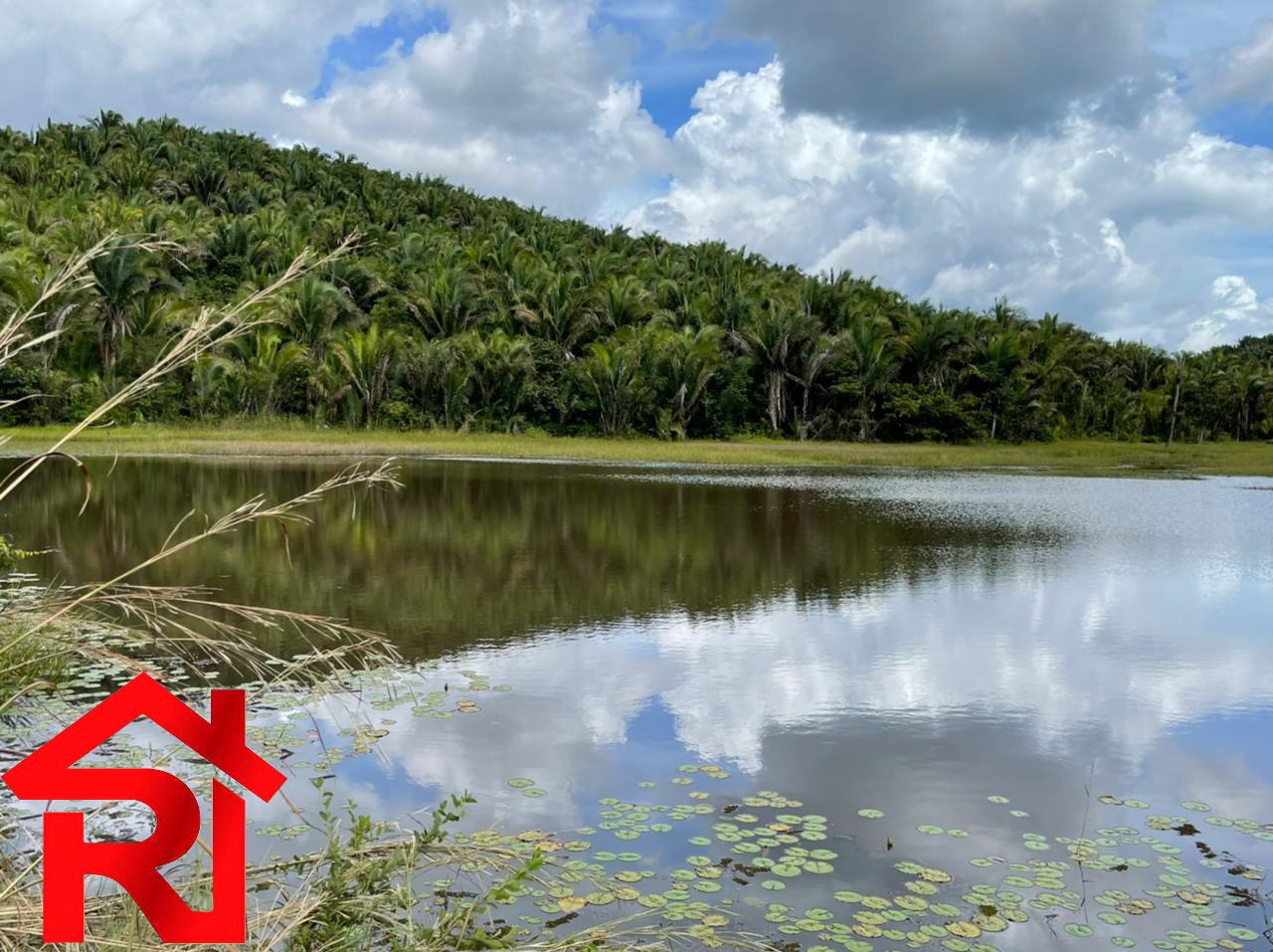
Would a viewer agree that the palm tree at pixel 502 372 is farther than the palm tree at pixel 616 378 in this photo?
Yes

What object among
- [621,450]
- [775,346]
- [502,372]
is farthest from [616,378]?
[775,346]

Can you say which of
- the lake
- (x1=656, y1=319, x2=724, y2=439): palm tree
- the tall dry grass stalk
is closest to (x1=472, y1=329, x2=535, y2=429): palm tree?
(x1=656, y1=319, x2=724, y2=439): palm tree

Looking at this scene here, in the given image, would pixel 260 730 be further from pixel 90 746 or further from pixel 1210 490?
pixel 1210 490

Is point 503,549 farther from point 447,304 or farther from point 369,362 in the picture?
point 447,304

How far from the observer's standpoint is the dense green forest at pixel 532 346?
37.6m

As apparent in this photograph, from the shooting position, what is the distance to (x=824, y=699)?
24.7 ft

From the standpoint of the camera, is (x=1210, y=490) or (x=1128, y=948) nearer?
(x=1128, y=948)

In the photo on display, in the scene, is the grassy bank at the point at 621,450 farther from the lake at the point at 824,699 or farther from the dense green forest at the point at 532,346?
the lake at the point at 824,699

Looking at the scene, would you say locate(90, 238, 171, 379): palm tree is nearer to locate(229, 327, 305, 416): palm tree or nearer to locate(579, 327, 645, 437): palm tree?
locate(229, 327, 305, 416): palm tree

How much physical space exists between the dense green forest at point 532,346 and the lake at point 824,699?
68.0 ft

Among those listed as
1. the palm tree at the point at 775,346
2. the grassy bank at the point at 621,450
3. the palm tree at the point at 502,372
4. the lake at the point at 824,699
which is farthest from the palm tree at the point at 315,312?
the lake at the point at 824,699

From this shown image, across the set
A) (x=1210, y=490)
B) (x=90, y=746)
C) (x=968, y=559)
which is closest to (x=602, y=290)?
(x=1210, y=490)

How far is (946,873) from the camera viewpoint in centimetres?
474

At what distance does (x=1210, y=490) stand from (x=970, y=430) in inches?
690
